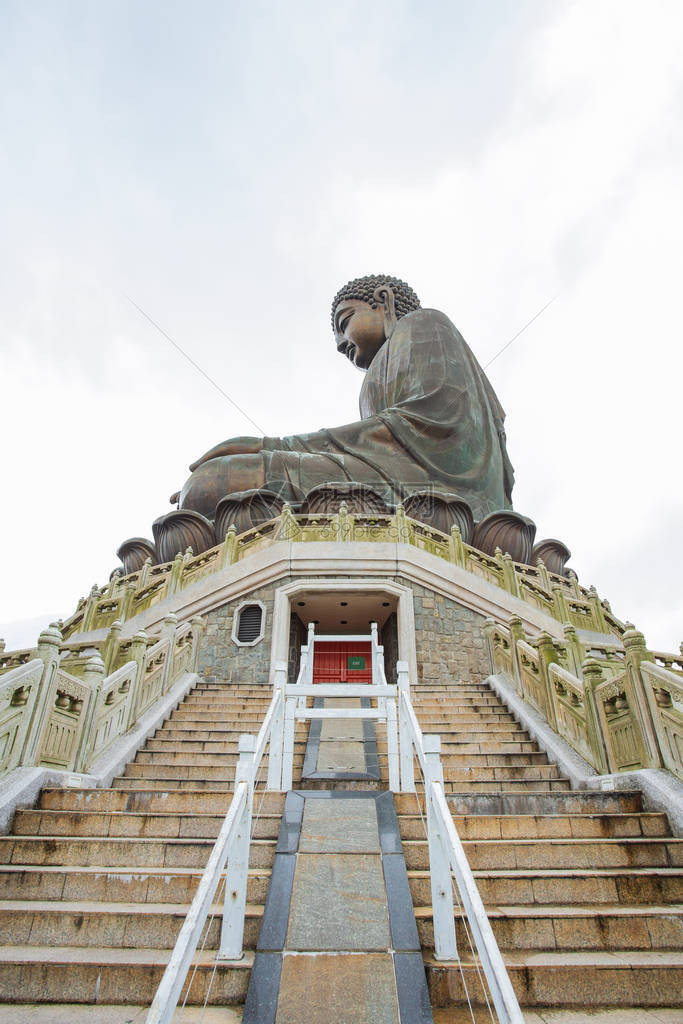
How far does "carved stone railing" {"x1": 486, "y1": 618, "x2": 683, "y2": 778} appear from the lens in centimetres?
476

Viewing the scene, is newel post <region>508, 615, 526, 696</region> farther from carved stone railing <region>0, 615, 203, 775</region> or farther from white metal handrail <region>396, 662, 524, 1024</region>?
carved stone railing <region>0, 615, 203, 775</region>

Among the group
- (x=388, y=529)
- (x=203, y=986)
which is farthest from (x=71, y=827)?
(x=388, y=529)

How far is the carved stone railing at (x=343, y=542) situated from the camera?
12.1m

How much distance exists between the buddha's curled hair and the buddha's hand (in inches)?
530

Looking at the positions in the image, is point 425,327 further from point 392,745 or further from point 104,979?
point 104,979

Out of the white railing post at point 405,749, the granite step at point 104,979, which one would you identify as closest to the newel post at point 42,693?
the granite step at point 104,979

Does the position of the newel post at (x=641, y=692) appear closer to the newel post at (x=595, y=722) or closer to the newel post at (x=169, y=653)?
the newel post at (x=595, y=722)

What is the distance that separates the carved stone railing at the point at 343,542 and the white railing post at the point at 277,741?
24.3ft

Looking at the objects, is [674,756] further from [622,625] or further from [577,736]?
[622,625]

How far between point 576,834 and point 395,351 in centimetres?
2174

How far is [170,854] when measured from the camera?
3.75 m

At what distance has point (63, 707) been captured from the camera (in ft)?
17.2

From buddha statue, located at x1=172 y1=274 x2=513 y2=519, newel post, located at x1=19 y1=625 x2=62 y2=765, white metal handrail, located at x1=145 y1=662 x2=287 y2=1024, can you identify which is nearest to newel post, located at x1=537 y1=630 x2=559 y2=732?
white metal handrail, located at x1=145 y1=662 x2=287 y2=1024

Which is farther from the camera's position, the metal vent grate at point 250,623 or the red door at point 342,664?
the red door at point 342,664
